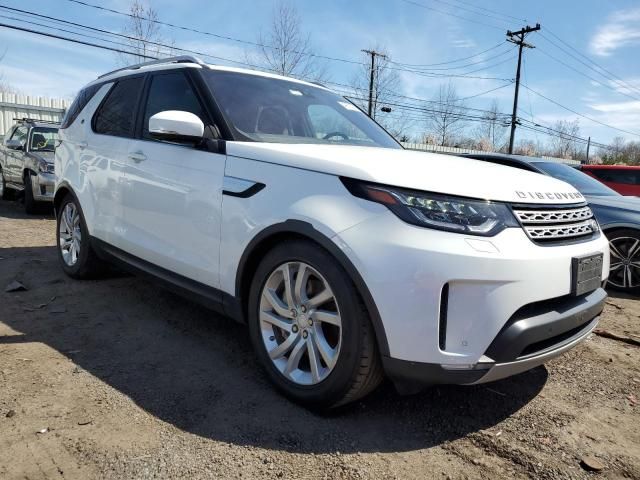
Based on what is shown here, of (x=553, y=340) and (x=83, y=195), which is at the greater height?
(x=83, y=195)

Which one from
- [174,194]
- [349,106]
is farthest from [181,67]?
[349,106]

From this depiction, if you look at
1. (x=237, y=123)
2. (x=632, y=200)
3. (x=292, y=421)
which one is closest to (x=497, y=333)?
(x=292, y=421)

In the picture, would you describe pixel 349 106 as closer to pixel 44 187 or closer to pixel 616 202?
pixel 616 202

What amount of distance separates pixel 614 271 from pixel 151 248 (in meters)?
4.98

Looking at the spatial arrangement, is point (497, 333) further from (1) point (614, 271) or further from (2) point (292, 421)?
(1) point (614, 271)

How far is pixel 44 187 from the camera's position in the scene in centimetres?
897

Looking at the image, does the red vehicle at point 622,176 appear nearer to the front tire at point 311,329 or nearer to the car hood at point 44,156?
the front tire at point 311,329

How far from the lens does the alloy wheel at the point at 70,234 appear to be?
4.79 m

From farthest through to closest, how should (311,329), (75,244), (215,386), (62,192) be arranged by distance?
(62,192) < (75,244) < (215,386) < (311,329)

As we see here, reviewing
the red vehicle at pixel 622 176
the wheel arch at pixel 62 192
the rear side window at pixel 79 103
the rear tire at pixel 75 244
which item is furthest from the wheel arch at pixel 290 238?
the red vehicle at pixel 622 176

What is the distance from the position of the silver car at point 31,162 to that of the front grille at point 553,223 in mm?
8689

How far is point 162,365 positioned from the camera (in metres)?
3.12

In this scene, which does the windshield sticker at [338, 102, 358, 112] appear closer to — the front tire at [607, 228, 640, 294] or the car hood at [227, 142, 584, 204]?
the car hood at [227, 142, 584, 204]

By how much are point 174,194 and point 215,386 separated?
1244mm
